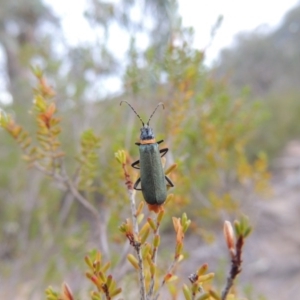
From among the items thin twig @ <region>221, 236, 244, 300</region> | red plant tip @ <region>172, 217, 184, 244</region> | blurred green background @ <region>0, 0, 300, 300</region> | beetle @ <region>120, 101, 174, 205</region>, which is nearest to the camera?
thin twig @ <region>221, 236, 244, 300</region>

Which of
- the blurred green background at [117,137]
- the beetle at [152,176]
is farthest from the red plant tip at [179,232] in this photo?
the blurred green background at [117,137]

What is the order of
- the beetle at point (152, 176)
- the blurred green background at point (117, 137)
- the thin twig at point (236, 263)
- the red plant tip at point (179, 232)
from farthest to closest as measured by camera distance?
the blurred green background at point (117, 137)
the beetle at point (152, 176)
the red plant tip at point (179, 232)
the thin twig at point (236, 263)

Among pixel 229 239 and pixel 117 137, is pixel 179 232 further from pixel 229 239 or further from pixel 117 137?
pixel 117 137

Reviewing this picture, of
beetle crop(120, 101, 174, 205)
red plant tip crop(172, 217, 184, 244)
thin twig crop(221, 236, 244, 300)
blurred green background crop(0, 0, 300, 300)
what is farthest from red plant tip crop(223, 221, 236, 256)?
blurred green background crop(0, 0, 300, 300)

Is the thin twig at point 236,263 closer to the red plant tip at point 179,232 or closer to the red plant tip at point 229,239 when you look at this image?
the red plant tip at point 229,239

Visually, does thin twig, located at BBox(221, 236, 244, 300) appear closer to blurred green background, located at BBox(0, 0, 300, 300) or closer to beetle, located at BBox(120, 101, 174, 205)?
beetle, located at BBox(120, 101, 174, 205)

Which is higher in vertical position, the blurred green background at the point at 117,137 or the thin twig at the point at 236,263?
the blurred green background at the point at 117,137

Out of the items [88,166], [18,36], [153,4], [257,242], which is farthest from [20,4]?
[88,166]

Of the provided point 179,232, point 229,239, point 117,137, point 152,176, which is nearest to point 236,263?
point 229,239

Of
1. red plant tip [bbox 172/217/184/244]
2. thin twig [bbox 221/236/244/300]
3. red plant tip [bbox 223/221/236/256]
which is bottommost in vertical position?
thin twig [bbox 221/236/244/300]
